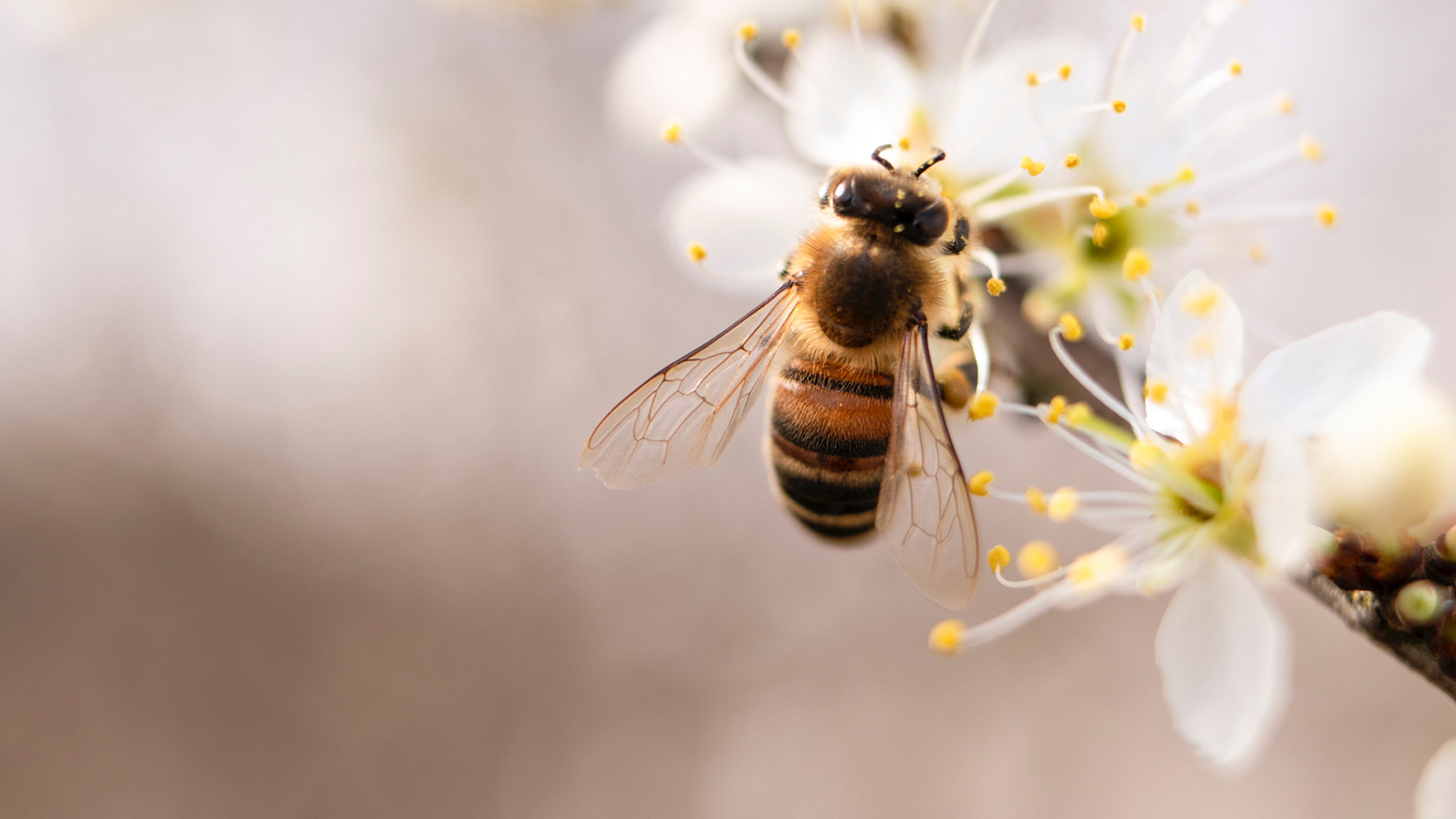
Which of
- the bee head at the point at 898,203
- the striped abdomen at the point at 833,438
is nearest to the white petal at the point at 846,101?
the bee head at the point at 898,203

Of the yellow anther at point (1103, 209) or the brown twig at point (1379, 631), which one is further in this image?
the yellow anther at point (1103, 209)

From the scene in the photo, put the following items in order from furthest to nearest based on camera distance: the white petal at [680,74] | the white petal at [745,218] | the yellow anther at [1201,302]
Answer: the white petal at [680,74]
the white petal at [745,218]
the yellow anther at [1201,302]

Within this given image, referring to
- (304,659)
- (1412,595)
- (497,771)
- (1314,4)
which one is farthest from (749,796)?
(1314,4)

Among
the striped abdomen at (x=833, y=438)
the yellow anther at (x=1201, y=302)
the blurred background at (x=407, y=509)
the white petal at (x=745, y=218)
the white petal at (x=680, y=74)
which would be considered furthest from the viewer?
the blurred background at (x=407, y=509)

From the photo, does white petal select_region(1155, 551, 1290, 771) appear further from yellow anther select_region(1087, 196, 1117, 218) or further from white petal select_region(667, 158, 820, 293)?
white petal select_region(667, 158, 820, 293)

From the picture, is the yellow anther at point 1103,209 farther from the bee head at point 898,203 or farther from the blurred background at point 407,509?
the blurred background at point 407,509

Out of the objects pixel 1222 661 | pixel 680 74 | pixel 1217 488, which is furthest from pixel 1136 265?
pixel 680 74

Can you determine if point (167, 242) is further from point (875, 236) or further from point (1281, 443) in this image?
point (1281, 443)
